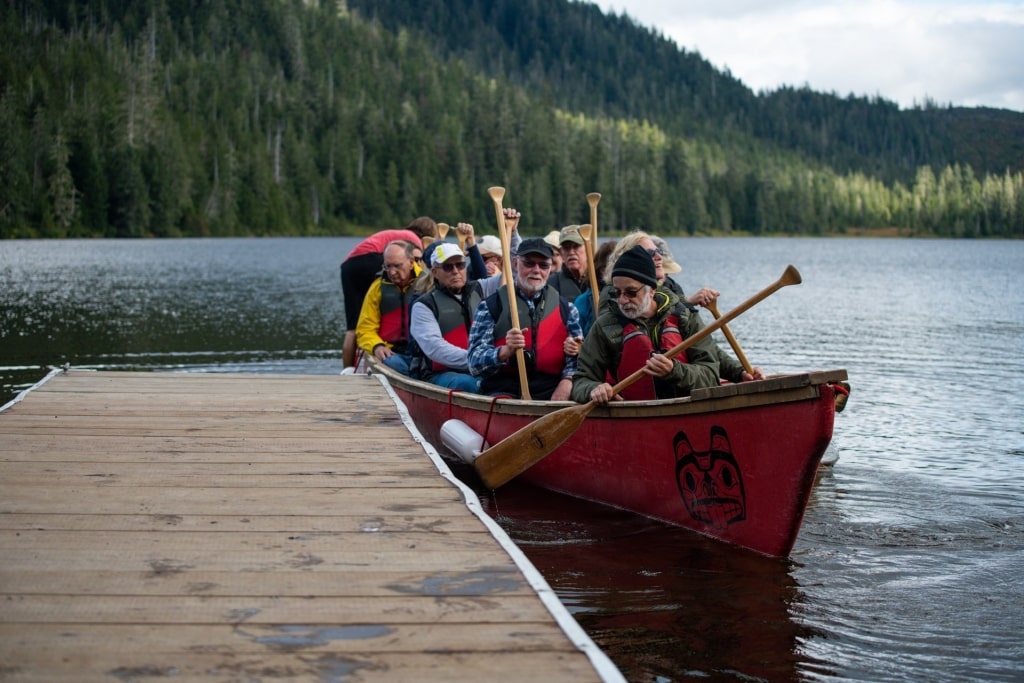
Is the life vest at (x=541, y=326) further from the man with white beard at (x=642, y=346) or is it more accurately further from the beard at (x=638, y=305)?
the beard at (x=638, y=305)

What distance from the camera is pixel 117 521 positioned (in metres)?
4.90

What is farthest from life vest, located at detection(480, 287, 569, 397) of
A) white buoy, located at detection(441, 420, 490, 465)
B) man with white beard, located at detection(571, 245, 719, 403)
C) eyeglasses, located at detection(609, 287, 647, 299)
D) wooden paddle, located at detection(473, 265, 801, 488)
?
eyeglasses, located at detection(609, 287, 647, 299)

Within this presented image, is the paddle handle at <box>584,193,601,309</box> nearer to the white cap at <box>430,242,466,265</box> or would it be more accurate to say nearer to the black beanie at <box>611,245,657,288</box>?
the white cap at <box>430,242,466,265</box>

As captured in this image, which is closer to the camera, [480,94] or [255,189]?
[255,189]

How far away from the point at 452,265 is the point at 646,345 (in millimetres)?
2780

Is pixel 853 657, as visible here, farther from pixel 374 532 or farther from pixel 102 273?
pixel 102 273

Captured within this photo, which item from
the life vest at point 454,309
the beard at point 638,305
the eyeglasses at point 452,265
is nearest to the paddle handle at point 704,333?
the beard at point 638,305

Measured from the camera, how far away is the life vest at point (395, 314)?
431 inches

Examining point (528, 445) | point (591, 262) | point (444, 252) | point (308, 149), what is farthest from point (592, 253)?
point (308, 149)

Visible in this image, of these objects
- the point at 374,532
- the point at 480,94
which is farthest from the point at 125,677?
the point at 480,94

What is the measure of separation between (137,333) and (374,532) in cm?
1941

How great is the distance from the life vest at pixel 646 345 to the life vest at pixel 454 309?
264 centimetres

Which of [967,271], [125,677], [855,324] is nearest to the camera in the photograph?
[125,677]

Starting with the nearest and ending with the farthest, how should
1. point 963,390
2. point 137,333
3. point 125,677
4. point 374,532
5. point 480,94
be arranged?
point 125,677 → point 374,532 → point 963,390 → point 137,333 → point 480,94
